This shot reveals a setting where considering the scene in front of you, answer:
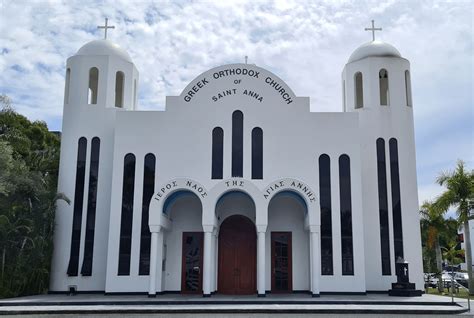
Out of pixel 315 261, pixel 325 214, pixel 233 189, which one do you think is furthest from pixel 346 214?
pixel 233 189

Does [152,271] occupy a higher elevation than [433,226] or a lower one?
lower

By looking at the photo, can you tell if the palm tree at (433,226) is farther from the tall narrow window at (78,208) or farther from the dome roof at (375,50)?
the tall narrow window at (78,208)

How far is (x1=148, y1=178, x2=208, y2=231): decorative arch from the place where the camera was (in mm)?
20578

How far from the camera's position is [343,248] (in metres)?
21.4

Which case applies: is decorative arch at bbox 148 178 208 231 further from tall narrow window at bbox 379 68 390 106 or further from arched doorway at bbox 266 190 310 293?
tall narrow window at bbox 379 68 390 106

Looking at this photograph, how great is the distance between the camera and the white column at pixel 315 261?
2031cm

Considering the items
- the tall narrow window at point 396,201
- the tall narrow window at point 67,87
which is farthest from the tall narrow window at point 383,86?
the tall narrow window at point 67,87

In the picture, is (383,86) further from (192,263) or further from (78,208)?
(78,208)

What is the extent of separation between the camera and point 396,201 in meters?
23.2

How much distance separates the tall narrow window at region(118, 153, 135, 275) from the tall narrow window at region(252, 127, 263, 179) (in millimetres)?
5211

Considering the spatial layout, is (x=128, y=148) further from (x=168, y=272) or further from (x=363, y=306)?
(x=363, y=306)

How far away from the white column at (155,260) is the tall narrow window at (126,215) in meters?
1.33

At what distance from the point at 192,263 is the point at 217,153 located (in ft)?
15.9

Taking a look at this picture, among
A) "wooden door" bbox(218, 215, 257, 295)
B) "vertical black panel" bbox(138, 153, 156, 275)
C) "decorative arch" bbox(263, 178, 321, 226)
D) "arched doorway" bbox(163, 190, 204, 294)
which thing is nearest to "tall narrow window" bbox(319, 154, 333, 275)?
"decorative arch" bbox(263, 178, 321, 226)
